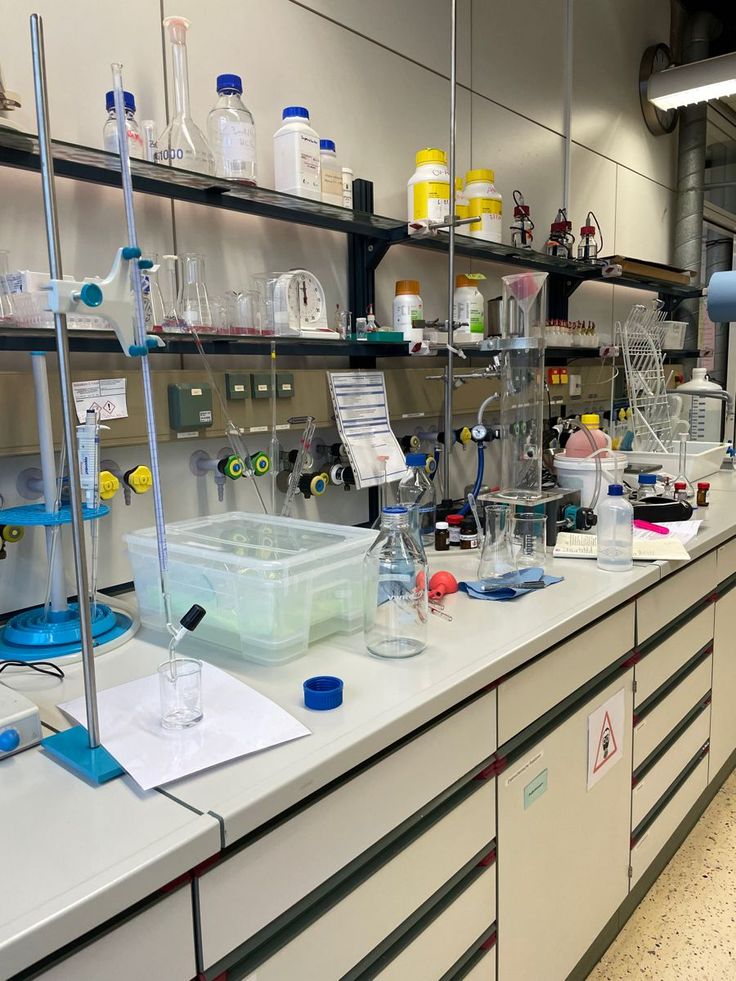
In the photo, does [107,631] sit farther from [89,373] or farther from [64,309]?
[64,309]

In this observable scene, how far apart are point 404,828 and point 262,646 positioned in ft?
1.22

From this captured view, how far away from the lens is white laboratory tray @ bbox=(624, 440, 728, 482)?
2.83 m

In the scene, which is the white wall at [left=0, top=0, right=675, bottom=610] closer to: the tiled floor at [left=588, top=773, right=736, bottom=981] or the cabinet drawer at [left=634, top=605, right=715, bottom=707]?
the cabinet drawer at [left=634, top=605, right=715, bottom=707]

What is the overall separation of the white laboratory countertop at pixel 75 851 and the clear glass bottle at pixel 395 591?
0.55m

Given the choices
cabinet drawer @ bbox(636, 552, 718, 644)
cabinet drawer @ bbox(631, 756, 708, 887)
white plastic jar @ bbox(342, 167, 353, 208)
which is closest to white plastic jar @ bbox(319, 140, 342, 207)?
white plastic jar @ bbox(342, 167, 353, 208)

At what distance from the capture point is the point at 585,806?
1.62 metres

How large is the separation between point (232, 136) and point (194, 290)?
355 millimetres

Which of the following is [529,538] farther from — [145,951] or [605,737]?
[145,951]

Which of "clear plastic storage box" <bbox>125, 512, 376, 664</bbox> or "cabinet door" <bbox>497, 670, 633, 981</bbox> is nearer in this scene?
"clear plastic storage box" <bbox>125, 512, 376, 664</bbox>

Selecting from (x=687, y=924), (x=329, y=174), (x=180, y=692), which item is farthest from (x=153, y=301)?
(x=687, y=924)

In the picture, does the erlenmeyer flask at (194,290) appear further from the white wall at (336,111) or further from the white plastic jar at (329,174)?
the white plastic jar at (329,174)

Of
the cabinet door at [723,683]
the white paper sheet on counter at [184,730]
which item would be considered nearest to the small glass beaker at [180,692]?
the white paper sheet on counter at [184,730]

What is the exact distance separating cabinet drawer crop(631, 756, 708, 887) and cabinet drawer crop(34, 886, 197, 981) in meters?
1.40

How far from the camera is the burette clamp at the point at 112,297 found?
0.83m
